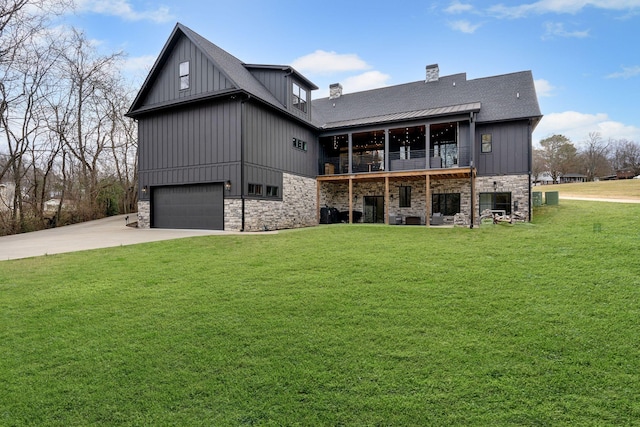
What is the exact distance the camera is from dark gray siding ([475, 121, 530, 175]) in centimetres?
1550

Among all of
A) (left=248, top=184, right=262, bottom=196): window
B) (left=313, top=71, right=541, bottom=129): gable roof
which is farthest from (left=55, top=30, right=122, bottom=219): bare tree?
(left=313, top=71, right=541, bottom=129): gable roof

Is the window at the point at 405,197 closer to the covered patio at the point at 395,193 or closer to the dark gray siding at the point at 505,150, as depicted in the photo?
the covered patio at the point at 395,193

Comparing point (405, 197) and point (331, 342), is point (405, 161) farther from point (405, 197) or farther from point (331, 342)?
point (331, 342)

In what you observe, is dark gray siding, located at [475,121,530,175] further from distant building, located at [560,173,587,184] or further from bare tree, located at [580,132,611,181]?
distant building, located at [560,173,587,184]

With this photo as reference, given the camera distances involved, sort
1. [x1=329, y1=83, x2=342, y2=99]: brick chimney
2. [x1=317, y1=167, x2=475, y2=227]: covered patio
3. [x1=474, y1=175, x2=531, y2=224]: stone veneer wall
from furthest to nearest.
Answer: [x1=329, y1=83, x2=342, y2=99]: brick chimney < [x1=317, y1=167, x2=475, y2=227]: covered patio < [x1=474, y1=175, x2=531, y2=224]: stone veneer wall

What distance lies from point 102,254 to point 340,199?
14.0m

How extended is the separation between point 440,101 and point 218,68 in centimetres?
1210

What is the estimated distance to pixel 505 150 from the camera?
15891 millimetres

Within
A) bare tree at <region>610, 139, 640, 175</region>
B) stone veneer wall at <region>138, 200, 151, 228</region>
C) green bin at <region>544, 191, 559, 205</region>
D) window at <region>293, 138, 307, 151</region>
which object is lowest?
stone veneer wall at <region>138, 200, 151, 228</region>

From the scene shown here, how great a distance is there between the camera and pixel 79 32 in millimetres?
20391

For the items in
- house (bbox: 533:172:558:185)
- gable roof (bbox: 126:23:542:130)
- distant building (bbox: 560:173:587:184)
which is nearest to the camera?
gable roof (bbox: 126:23:542:130)

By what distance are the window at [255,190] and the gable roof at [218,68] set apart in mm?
3662

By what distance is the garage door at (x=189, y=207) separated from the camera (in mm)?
13945

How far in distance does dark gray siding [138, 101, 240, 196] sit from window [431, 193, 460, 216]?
34.8 feet
